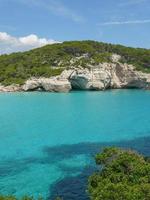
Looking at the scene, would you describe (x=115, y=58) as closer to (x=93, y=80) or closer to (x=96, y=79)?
(x=96, y=79)

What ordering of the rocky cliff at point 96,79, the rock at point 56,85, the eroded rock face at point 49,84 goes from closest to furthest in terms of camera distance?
the rock at point 56,85 < the eroded rock face at point 49,84 < the rocky cliff at point 96,79

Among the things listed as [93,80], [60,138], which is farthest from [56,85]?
[60,138]

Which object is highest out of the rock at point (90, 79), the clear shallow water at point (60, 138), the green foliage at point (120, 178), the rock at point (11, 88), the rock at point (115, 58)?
the rock at point (115, 58)

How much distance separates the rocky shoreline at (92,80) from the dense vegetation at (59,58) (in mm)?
2533

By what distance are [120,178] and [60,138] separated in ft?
78.0

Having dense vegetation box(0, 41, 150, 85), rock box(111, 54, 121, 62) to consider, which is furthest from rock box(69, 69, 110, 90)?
rock box(111, 54, 121, 62)

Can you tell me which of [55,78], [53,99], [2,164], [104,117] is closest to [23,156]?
[2,164]

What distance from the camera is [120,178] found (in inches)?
727

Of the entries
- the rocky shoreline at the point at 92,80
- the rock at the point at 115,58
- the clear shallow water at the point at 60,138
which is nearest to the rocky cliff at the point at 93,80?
the rocky shoreline at the point at 92,80

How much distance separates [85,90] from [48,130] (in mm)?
55969

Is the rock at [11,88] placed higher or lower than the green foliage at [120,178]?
higher

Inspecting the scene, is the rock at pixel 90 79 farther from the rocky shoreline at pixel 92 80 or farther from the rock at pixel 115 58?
the rock at pixel 115 58

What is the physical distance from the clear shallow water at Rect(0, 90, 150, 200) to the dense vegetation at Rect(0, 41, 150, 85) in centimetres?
2816

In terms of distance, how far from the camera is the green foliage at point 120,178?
53.2ft
